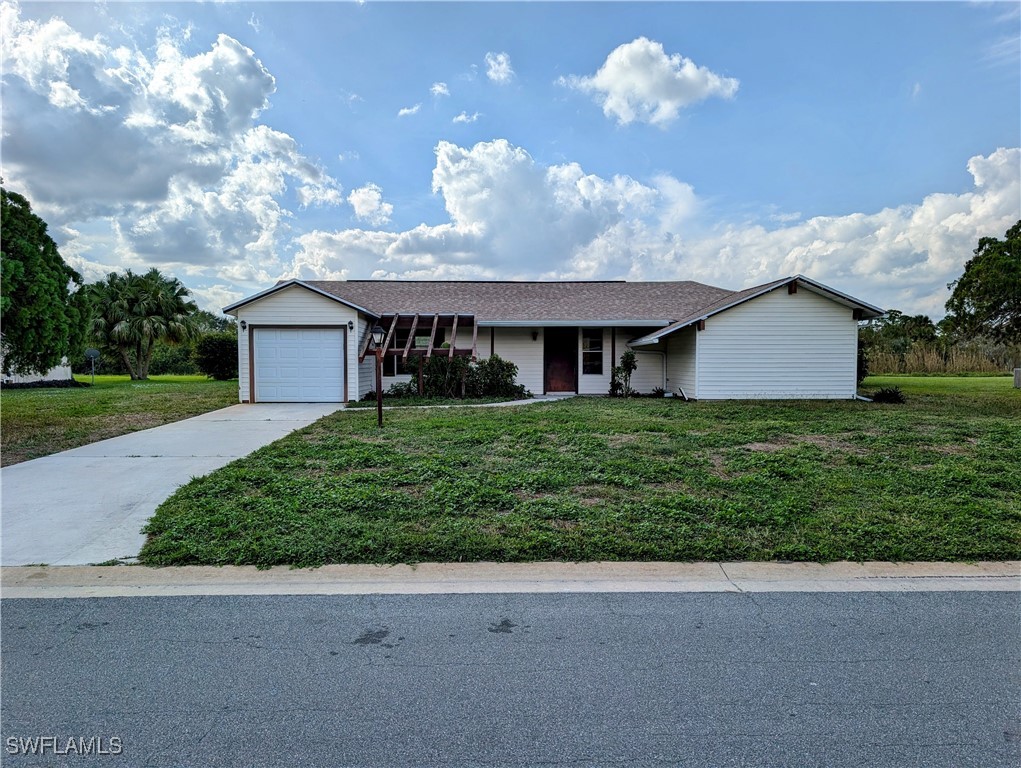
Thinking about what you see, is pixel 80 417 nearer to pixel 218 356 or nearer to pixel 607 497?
pixel 607 497

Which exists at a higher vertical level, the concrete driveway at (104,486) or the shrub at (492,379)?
the shrub at (492,379)

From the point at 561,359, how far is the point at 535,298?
9.45 ft

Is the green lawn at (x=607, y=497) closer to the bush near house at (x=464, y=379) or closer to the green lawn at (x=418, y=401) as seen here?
the green lawn at (x=418, y=401)

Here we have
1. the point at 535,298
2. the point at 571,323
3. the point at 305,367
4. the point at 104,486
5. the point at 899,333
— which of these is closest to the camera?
the point at 104,486

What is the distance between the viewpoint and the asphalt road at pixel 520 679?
196 centimetres

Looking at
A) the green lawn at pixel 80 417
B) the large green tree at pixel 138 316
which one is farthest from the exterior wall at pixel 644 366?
the large green tree at pixel 138 316

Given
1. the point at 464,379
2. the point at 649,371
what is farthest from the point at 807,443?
the point at 649,371

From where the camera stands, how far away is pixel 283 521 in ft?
14.4

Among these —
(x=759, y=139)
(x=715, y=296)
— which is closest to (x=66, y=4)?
(x=759, y=139)

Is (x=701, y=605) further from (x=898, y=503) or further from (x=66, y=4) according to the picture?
(x=66, y=4)

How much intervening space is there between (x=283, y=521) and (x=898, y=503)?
5296mm

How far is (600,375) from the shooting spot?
56.5 feet

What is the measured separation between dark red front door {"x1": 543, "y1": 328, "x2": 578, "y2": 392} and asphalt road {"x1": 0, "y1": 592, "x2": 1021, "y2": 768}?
1410 cm

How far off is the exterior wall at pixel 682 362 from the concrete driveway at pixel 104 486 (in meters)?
10.1
